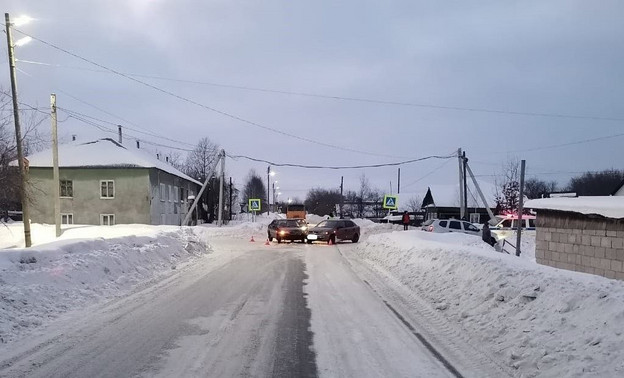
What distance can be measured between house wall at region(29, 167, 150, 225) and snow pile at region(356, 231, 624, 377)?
3461 centimetres

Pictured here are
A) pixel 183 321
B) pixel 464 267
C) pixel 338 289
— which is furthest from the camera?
pixel 338 289

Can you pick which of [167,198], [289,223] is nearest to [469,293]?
[289,223]

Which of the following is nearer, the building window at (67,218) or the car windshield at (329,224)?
the car windshield at (329,224)

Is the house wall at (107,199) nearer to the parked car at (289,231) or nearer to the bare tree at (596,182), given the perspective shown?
the parked car at (289,231)

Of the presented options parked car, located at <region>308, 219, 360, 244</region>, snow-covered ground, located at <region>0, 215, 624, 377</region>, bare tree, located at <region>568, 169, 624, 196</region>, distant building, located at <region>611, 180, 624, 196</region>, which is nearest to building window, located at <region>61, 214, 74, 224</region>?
parked car, located at <region>308, 219, 360, 244</region>

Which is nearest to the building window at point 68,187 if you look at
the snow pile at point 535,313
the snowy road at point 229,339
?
the snowy road at point 229,339

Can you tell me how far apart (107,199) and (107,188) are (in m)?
0.91

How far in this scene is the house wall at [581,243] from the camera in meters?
12.7

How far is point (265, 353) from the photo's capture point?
631 centimetres

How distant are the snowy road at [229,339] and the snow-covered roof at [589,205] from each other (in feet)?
20.7

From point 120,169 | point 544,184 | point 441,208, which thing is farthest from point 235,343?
point 544,184

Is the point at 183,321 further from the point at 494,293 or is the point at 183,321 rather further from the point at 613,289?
the point at 613,289

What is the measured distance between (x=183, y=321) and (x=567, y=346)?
547 centimetres

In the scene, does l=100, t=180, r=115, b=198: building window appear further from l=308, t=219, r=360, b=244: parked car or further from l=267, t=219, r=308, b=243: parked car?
l=308, t=219, r=360, b=244: parked car
